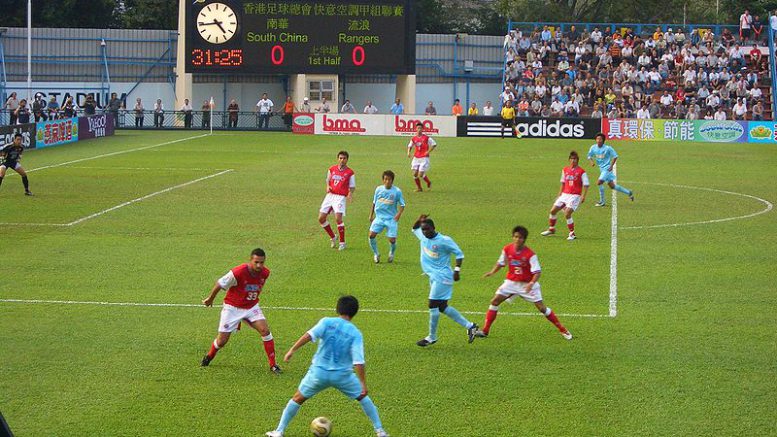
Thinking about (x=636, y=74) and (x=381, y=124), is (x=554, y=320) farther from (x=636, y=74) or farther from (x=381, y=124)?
(x=636, y=74)

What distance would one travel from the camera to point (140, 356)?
16.2 metres

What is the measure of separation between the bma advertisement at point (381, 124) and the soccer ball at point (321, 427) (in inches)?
1756

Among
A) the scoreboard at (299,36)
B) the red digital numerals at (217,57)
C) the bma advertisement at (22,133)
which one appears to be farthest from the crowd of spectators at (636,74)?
the bma advertisement at (22,133)

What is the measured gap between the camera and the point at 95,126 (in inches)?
2201

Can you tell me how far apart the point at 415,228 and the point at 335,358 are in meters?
5.34

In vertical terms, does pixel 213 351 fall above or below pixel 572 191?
below

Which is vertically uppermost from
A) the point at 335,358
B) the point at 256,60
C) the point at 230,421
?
the point at 256,60

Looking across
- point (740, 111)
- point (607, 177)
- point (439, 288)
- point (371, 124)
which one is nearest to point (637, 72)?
point (740, 111)

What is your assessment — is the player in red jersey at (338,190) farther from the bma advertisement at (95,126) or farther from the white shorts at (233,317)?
the bma advertisement at (95,126)

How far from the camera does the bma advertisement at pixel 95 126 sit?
54.4m

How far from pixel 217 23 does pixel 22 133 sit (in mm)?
15792

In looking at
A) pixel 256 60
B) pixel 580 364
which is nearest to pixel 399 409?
pixel 580 364

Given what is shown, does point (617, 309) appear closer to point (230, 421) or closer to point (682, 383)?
point (682, 383)

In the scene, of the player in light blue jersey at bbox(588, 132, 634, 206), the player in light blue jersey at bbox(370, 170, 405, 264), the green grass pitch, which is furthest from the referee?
the player in light blue jersey at bbox(370, 170, 405, 264)
